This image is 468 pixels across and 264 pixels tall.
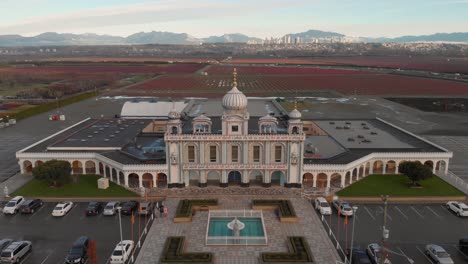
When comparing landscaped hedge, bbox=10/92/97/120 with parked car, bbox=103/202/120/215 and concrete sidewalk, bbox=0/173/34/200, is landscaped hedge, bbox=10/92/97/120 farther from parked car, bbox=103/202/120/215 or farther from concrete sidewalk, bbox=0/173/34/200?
parked car, bbox=103/202/120/215

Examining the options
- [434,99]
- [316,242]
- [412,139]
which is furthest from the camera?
[434,99]

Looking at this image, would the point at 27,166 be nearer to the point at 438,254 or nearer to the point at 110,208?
the point at 110,208

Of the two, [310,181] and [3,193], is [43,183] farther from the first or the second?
[310,181]

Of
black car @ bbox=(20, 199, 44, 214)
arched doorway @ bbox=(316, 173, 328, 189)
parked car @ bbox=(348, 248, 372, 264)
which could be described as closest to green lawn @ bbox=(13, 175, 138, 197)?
black car @ bbox=(20, 199, 44, 214)

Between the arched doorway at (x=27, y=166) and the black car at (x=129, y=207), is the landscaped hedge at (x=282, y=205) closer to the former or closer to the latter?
the black car at (x=129, y=207)

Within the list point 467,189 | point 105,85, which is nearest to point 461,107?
point 467,189

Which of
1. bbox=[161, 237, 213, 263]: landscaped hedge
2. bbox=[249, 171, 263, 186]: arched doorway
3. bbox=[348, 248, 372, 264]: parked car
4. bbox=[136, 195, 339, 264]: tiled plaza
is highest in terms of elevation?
bbox=[249, 171, 263, 186]: arched doorway

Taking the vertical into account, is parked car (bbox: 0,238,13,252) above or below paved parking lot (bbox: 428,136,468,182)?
below
